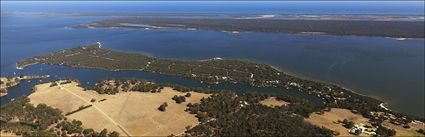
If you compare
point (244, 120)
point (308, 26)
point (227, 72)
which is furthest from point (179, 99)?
point (308, 26)

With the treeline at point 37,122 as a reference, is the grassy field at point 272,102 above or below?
above

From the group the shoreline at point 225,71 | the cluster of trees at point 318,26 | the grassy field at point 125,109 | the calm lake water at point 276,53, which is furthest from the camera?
the cluster of trees at point 318,26

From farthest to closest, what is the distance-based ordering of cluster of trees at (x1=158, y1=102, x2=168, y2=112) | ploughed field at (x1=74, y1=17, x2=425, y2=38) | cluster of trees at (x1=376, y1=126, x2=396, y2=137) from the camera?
ploughed field at (x1=74, y1=17, x2=425, y2=38)
cluster of trees at (x1=158, y1=102, x2=168, y2=112)
cluster of trees at (x1=376, y1=126, x2=396, y2=137)

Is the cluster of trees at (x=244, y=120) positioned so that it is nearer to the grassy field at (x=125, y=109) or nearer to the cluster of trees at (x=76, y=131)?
the grassy field at (x=125, y=109)

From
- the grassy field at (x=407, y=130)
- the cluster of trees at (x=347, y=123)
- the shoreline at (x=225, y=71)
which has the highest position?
the shoreline at (x=225, y=71)

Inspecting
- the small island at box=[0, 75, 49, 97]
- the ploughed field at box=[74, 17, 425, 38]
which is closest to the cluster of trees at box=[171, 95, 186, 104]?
the small island at box=[0, 75, 49, 97]

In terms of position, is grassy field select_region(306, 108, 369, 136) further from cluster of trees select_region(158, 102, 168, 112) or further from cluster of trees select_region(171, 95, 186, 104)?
cluster of trees select_region(158, 102, 168, 112)

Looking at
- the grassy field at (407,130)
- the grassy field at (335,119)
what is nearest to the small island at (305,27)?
the grassy field at (335,119)
